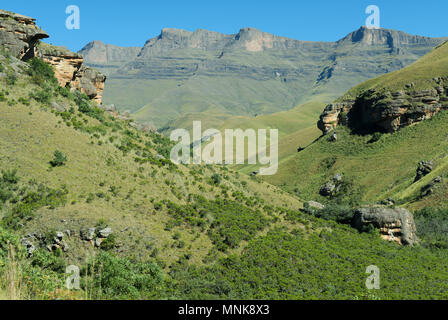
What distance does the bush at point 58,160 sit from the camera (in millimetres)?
29141

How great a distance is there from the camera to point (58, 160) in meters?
29.2

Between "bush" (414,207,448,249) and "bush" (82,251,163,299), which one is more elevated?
"bush" (414,207,448,249)

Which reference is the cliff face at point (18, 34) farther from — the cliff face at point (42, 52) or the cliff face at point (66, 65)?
the cliff face at point (66, 65)

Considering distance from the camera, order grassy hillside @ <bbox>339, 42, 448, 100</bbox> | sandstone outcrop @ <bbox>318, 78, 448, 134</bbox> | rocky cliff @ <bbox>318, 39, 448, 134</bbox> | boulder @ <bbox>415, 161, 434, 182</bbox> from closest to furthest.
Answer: boulder @ <bbox>415, 161, 434, 182</bbox> → sandstone outcrop @ <bbox>318, 78, 448, 134</bbox> → rocky cliff @ <bbox>318, 39, 448, 134</bbox> → grassy hillside @ <bbox>339, 42, 448, 100</bbox>

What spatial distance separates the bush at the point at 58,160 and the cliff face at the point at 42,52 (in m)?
18.1

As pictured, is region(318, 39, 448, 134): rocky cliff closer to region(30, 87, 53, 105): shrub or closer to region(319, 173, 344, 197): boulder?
region(319, 173, 344, 197): boulder

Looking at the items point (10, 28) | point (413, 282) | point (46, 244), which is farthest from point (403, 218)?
point (10, 28)

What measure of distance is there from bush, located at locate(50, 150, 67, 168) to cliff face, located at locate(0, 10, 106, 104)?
18121mm

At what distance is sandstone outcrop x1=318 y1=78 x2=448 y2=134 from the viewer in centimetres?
8050

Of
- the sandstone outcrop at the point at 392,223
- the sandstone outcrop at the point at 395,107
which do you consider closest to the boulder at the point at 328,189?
the sandstone outcrop at the point at 395,107

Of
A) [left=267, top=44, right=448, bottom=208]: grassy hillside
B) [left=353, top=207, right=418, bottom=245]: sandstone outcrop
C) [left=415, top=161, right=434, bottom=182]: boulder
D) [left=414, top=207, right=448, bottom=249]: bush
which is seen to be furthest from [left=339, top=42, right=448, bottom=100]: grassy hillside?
[left=353, top=207, right=418, bottom=245]: sandstone outcrop

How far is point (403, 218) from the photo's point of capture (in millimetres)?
38219
